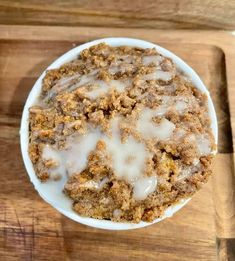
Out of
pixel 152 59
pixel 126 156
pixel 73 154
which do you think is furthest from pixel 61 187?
pixel 152 59

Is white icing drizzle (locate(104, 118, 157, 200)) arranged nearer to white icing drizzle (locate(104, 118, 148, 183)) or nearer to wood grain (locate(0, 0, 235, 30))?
white icing drizzle (locate(104, 118, 148, 183))

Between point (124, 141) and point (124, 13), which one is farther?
point (124, 13)

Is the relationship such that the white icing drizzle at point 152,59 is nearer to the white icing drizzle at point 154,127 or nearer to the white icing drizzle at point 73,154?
the white icing drizzle at point 154,127

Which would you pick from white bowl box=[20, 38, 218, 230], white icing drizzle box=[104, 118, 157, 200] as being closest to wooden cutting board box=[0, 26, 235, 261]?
white bowl box=[20, 38, 218, 230]

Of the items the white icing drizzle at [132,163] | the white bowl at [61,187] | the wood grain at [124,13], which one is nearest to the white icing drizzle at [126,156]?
the white icing drizzle at [132,163]

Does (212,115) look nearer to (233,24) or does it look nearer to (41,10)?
(233,24)

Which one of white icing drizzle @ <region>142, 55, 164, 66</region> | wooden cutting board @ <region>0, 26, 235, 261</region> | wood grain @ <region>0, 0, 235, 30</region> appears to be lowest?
wooden cutting board @ <region>0, 26, 235, 261</region>

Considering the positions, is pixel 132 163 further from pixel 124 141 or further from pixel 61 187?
pixel 61 187
